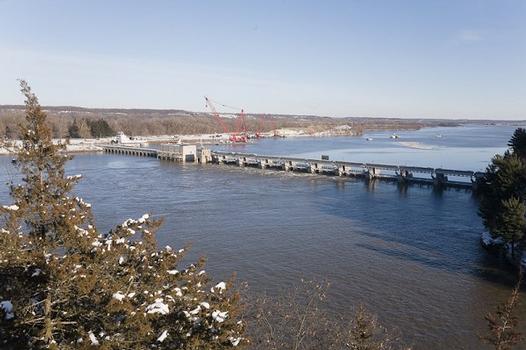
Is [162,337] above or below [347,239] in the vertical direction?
above

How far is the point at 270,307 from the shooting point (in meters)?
11.7

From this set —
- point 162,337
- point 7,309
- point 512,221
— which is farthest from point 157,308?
point 512,221

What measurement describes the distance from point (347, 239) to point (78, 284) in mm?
15891

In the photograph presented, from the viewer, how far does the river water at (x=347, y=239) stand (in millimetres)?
12539

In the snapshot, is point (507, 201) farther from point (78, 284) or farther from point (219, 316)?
point (78, 284)

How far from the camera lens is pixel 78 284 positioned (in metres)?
4.08

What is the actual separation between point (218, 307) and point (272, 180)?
3294cm

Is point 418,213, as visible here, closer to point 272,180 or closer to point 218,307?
point 272,180

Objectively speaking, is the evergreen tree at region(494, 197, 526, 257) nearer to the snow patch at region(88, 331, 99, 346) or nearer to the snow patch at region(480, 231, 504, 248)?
the snow patch at region(480, 231, 504, 248)

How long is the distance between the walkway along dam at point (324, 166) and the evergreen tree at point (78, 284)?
29578 millimetres

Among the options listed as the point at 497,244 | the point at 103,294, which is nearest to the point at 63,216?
the point at 103,294

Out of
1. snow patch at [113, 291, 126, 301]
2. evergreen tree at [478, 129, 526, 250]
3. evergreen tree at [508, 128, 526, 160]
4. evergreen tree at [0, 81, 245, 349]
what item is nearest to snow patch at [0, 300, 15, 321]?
evergreen tree at [0, 81, 245, 349]

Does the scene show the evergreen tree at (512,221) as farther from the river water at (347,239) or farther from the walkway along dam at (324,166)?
the walkway along dam at (324,166)

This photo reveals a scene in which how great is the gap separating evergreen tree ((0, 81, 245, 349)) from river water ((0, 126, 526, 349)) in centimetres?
50
